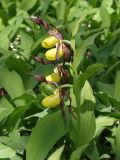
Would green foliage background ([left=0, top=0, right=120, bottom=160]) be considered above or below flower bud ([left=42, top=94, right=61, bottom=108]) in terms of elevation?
below

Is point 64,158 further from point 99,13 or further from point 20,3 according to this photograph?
point 20,3

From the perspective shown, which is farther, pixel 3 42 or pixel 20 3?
pixel 20 3

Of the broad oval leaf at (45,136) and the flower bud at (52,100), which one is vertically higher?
the flower bud at (52,100)

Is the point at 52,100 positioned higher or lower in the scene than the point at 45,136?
higher

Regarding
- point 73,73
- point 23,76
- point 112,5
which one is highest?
point 73,73

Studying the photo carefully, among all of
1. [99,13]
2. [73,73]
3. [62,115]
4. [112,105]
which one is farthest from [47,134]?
[99,13]

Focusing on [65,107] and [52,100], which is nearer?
[52,100]

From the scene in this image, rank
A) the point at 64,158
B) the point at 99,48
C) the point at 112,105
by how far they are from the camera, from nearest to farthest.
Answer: the point at 64,158
the point at 112,105
the point at 99,48

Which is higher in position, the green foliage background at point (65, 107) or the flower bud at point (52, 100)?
the flower bud at point (52, 100)

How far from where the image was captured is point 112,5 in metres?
3.16

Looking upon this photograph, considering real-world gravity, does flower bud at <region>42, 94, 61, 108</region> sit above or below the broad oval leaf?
above

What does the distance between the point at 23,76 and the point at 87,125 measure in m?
0.56

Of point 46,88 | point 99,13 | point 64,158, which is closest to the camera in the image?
point 46,88

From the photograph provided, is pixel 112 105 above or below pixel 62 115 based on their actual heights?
below
